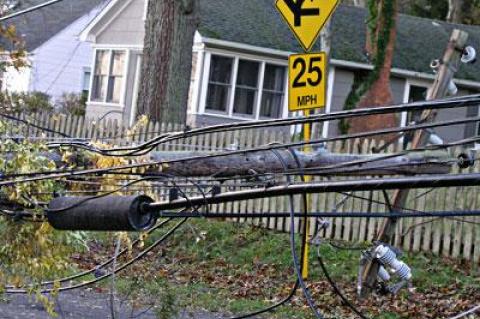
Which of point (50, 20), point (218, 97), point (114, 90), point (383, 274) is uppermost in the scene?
point (50, 20)

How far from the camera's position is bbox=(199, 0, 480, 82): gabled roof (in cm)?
3023

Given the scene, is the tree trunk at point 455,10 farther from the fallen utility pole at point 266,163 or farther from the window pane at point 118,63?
the fallen utility pole at point 266,163

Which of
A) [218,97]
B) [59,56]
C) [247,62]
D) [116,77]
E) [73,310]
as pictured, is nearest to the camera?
[73,310]

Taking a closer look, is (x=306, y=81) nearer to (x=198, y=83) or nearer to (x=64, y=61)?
(x=198, y=83)

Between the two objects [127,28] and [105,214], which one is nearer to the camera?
[105,214]

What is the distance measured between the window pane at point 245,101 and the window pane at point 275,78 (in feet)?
1.55

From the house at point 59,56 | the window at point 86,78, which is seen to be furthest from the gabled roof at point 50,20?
the window at point 86,78

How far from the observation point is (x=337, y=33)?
32062 mm

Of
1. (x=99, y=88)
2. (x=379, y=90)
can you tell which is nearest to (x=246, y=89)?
(x=379, y=90)

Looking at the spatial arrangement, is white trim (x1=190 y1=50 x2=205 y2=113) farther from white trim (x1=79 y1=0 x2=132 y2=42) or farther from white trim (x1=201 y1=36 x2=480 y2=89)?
white trim (x1=79 y1=0 x2=132 y2=42)

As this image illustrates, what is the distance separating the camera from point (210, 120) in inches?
1184

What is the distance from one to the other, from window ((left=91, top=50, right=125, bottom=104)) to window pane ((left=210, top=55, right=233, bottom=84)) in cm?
432

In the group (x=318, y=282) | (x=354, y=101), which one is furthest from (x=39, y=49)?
(x=318, y=282)

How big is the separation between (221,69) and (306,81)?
1933cm
